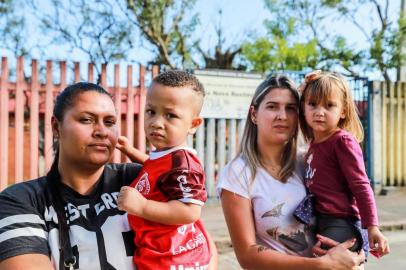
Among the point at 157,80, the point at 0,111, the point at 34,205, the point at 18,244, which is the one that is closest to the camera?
the point at 18,244

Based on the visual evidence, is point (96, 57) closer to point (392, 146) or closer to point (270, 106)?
point (392, 146)

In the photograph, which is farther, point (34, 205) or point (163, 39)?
point (163, 39)

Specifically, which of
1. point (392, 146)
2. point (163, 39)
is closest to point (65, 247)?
point (392, 146)

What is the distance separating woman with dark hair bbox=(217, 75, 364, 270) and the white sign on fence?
17.8ft

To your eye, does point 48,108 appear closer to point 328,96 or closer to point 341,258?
point 328,96

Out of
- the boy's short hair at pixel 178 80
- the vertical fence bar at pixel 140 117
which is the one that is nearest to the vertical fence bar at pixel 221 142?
the vertical fence bar at pixel 140 117

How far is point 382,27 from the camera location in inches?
502

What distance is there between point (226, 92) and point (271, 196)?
583cm

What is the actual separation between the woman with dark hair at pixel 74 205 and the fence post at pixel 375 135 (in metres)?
A: 7.76

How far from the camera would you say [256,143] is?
214cm

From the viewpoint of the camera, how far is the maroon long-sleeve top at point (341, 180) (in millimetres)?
1943

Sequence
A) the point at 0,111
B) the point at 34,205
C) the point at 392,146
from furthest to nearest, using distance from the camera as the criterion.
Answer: the point at 392,146 < the point at 0,111 < the point at 34,205

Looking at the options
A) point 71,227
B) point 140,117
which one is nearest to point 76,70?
point 140,117

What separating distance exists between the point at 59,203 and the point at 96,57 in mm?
11470
